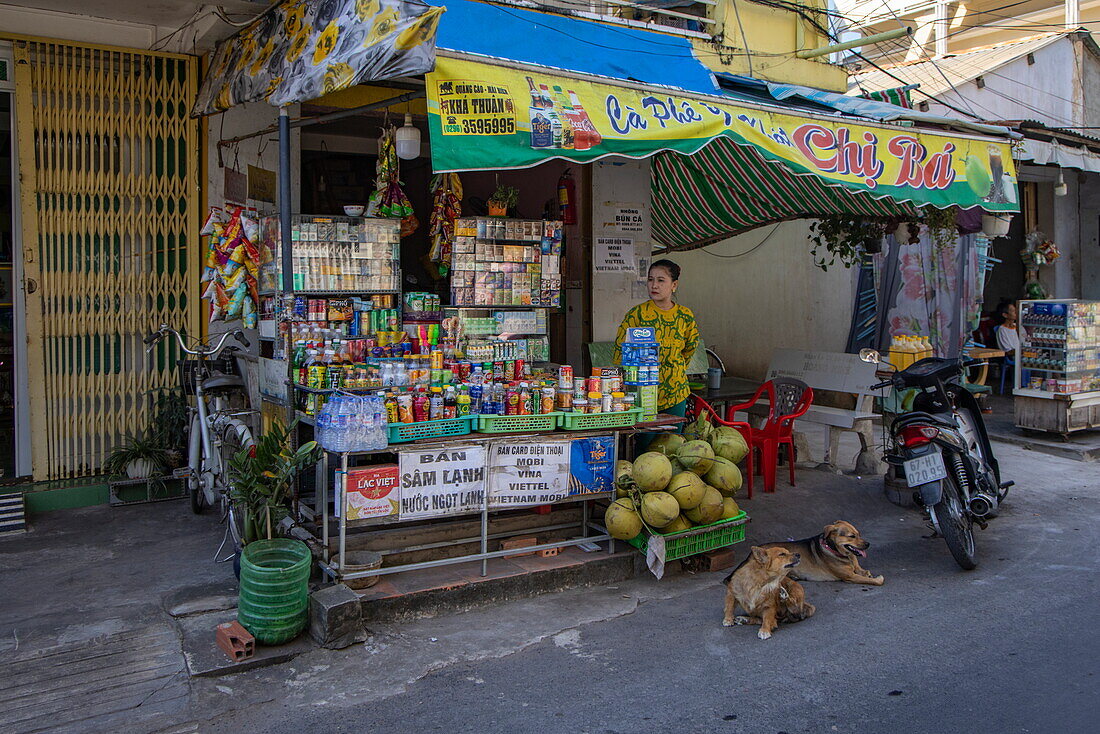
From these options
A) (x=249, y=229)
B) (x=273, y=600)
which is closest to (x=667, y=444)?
(x=273, y=600)

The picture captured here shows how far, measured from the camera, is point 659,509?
5.11 m

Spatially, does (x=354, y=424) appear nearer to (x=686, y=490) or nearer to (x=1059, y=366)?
(x=686, y=490)

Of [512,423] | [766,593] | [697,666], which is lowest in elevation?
[697,666]

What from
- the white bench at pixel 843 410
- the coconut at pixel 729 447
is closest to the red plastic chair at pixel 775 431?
the white bench at pixel 843 410

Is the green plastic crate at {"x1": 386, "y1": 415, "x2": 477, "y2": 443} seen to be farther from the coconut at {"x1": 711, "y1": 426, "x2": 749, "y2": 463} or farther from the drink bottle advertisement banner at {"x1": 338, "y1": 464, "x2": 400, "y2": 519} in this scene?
the coconut at {"x1": 711, "y1": 426, "x2": 749, "y2": 463}

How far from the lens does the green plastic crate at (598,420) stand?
5258 millimetres

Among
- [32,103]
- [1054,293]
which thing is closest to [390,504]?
[32,103]

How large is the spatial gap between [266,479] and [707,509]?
2.60 meters

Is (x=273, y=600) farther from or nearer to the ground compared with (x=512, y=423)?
nearer to the ground

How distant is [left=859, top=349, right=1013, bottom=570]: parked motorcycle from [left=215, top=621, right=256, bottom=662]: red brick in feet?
13.2

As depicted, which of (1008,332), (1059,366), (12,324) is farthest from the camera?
(1008,332)

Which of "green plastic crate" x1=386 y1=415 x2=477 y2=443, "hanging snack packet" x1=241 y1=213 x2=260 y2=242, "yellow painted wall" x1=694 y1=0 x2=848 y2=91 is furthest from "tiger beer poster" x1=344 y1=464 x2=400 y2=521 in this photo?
"yellow painted wall" x1=694 y1=0 x2=848 y2=91

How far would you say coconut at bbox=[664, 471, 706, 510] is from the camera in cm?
523

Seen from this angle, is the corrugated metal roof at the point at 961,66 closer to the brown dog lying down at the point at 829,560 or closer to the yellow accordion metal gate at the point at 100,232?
the brown dog lying down at the point at 829,560
